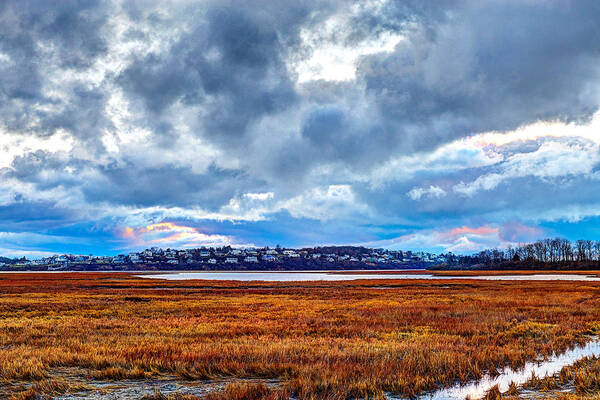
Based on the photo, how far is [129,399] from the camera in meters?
10.8

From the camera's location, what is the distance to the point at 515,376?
13.6 m

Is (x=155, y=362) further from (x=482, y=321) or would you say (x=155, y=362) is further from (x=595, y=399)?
(x=482, y=321)

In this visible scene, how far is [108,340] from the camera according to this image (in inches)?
749

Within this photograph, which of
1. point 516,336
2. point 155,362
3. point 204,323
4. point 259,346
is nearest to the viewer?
point 155,362

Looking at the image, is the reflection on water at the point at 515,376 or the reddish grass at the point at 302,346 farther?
the reddish grass at the point at 302,346

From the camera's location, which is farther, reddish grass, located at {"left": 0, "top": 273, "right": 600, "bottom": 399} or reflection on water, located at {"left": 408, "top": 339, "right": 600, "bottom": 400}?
reddish grass, located at {"left": 0, "top": 273, "right": 600, "bottom": 399}

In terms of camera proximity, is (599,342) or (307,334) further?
(307,334)

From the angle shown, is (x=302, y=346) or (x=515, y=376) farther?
(x=302, y=346)

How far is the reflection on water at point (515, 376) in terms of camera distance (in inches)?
453

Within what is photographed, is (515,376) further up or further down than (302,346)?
further down

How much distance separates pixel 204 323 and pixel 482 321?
53.3 feet

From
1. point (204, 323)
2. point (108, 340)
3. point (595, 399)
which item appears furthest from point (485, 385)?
point (204, 323)

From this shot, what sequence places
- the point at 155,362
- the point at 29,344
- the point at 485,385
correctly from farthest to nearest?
the point at 29,344
the point at 155,362
the point at 485,385

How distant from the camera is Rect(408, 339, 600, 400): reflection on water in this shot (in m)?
11.5
